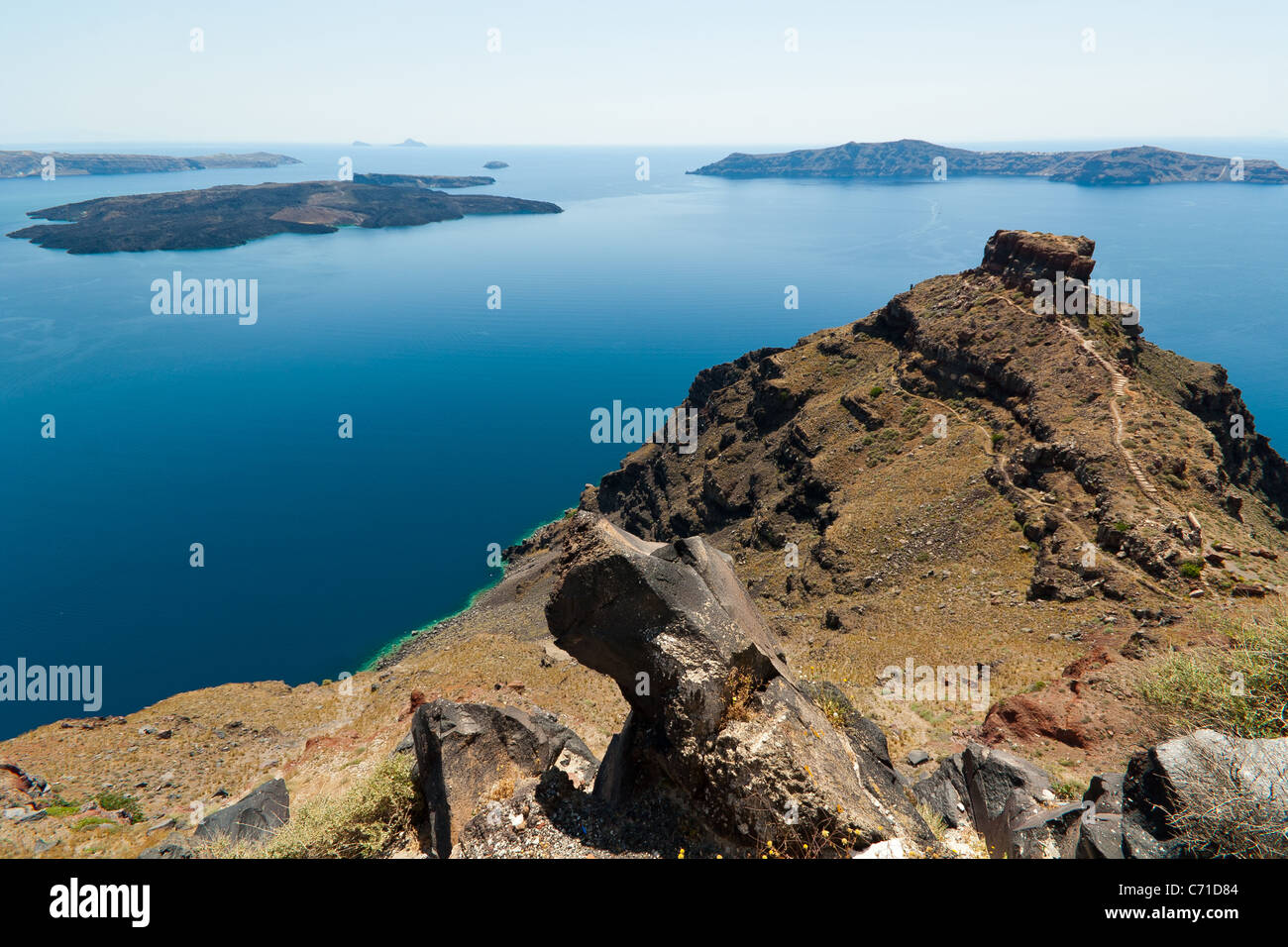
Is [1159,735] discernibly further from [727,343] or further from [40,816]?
[727,343]

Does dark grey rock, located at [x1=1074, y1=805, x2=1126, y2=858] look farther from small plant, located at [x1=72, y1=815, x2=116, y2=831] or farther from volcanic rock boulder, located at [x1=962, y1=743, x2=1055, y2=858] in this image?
small plant, located at [x1=72, y1=815, x2=116, y2=831]

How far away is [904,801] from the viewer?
1298 cm

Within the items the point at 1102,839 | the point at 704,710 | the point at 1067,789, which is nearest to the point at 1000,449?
the point at 1067,789

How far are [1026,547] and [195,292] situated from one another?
219 metres

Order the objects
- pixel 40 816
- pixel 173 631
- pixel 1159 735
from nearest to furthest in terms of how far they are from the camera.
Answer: pixel 1159 735 < pixel 40 816 < pixel 173 631

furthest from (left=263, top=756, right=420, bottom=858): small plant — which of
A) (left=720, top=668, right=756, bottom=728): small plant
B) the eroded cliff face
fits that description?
the eroded cliff face

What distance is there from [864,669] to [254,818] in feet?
79.6

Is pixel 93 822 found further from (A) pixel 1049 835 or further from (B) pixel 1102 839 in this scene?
(B) pixel 1102 839

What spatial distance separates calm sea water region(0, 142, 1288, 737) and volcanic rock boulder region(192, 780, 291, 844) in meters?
44.1

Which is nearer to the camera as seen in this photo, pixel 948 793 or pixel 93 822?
pixel 948 793

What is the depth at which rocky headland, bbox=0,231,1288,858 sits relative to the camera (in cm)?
1140

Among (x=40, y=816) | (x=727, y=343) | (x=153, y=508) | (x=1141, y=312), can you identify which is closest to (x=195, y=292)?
(x=153, y=508)

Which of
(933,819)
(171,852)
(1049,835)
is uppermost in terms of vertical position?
(1049,835)

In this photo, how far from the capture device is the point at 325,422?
113m
